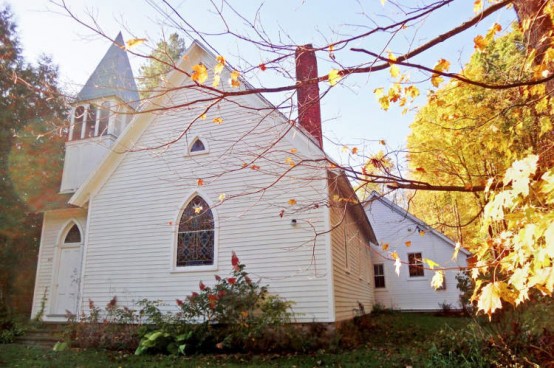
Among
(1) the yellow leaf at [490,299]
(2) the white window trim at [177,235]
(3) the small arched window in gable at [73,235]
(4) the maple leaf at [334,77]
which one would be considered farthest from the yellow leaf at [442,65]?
(3) the small arched window in gable at [73,235]

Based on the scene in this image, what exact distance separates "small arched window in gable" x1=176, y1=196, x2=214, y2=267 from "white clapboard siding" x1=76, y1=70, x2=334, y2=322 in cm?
24

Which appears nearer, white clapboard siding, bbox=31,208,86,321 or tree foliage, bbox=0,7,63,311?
white clapboard siding, bbox=31,208,86,321

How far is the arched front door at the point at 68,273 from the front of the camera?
42.9 ft

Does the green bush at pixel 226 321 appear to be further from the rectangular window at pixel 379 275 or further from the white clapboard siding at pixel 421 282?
the rectangular window at pixel 379 275

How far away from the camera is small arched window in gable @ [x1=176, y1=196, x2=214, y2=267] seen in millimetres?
10906

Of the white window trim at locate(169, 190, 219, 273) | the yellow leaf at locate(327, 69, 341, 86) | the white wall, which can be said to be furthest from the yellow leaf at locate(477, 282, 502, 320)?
the white wall

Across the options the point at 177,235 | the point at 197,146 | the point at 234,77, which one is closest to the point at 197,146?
the point at 197,146

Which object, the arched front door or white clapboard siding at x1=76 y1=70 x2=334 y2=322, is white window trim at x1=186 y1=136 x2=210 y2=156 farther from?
the arched front door

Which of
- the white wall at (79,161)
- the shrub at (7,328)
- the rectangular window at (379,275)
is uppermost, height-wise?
the white wall at (79,161)

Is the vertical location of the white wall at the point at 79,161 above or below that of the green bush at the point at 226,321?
above

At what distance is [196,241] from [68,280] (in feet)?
17.4

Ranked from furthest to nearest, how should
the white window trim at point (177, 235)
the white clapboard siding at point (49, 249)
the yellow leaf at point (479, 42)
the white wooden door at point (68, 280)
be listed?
the white clapboard siding at point (49, 249) → the white wooden door at point (68, 280) → the white window trim at point (177, 235) → the yellow leaf at point (479, 42)

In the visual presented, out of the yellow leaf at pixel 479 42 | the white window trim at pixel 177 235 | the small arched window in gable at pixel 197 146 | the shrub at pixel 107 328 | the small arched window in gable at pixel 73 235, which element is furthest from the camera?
→ the small arched window in gable at pixel 73 235

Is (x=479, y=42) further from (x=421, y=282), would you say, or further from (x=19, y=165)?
(x=19, y=165)
